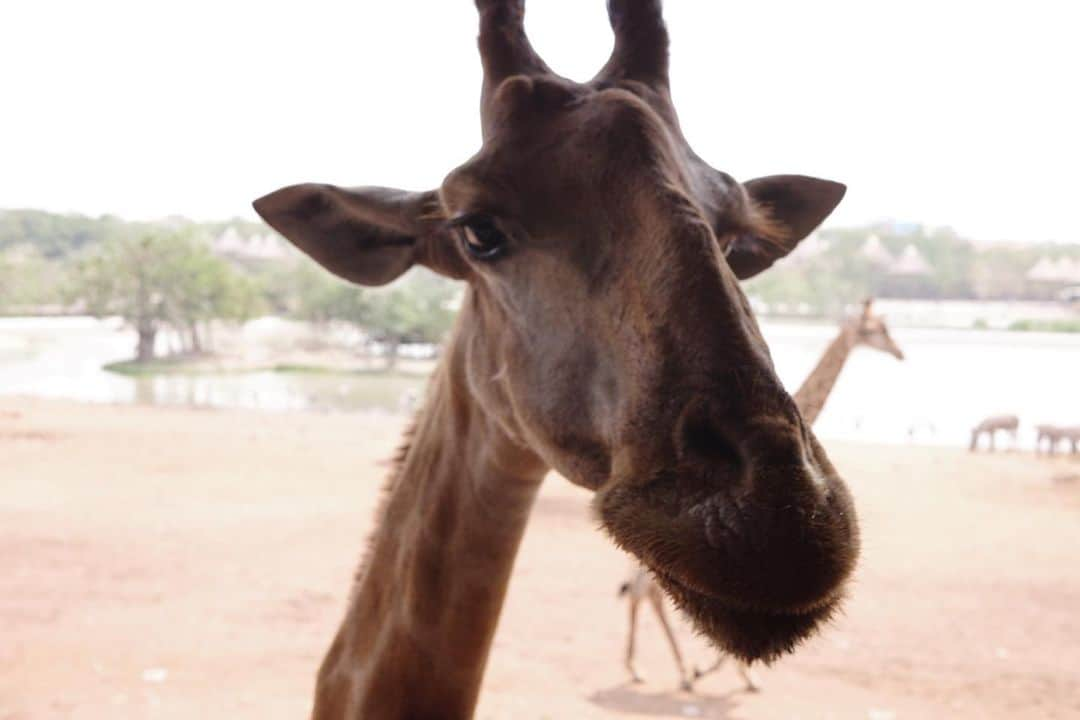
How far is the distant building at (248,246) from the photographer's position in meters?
25.3

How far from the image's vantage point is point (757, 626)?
3.26 feet

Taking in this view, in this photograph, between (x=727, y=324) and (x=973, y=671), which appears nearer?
(x=727, y=324)

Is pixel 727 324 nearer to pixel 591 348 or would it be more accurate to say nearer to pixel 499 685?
pixel 591 348

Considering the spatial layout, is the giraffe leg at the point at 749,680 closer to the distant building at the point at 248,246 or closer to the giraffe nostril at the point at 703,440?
the giraffe nostril at the point at 703,440

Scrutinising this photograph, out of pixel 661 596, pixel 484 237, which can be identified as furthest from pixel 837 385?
pixel 484 237

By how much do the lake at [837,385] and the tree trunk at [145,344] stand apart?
51cm

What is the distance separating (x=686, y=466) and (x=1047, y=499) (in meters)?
11.0

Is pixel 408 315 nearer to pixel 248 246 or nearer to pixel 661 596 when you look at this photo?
pixel 248 246

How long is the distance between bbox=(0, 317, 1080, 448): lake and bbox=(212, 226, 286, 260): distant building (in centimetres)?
384

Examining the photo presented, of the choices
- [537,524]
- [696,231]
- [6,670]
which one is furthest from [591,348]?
[537,524]

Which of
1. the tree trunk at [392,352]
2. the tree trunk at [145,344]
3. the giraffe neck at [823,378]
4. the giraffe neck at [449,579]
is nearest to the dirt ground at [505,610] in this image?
the giraffe neck at [823,378]

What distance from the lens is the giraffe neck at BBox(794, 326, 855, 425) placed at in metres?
3.85

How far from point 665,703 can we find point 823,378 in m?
1.99

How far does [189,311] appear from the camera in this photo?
19.1 meters
